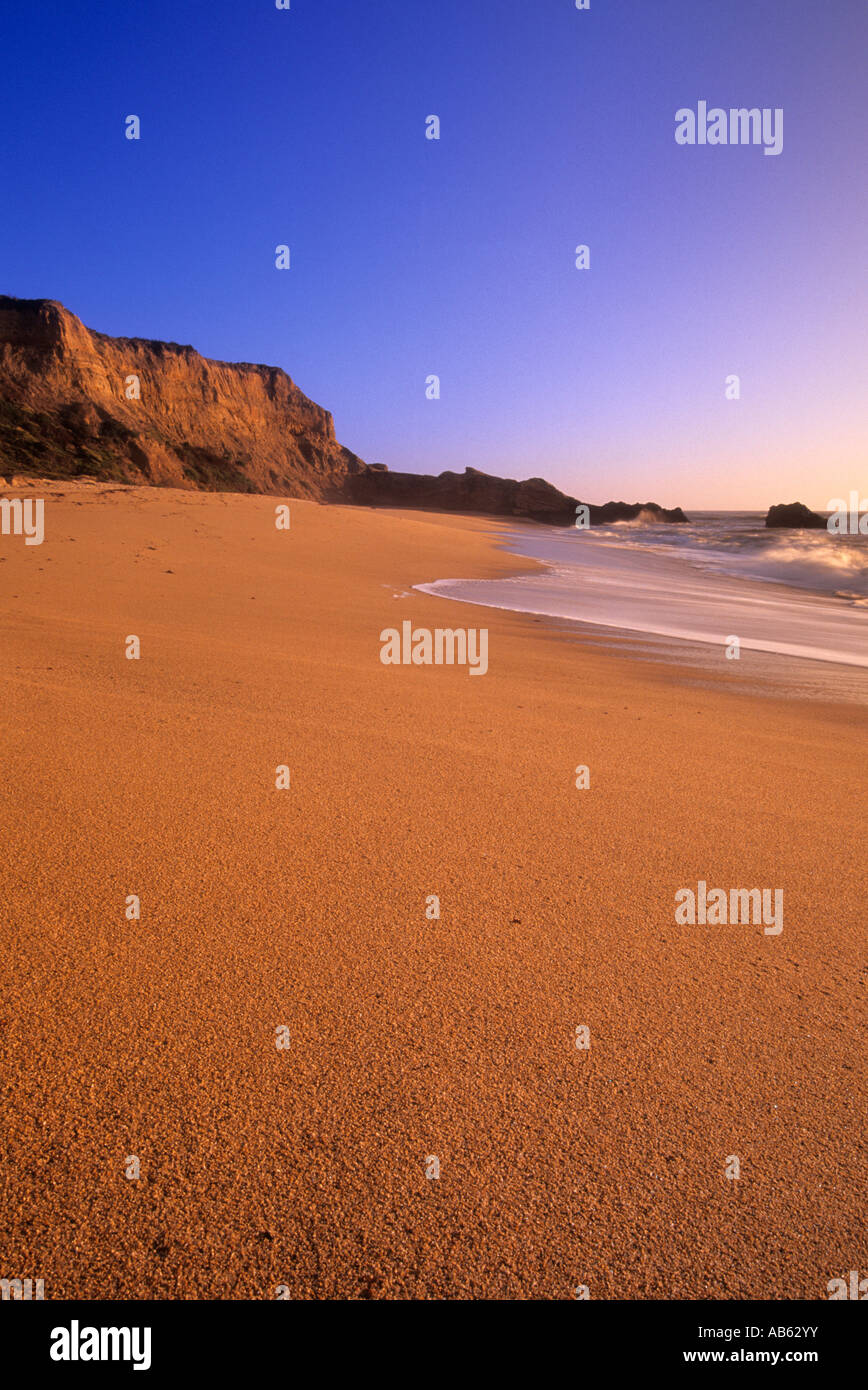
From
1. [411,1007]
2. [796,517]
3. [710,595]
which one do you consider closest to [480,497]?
[796,517]

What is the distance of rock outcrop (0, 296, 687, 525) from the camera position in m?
34.8

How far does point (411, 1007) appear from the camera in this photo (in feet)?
7.48

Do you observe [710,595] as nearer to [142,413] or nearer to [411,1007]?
[411,1007]

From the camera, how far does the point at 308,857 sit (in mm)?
3082

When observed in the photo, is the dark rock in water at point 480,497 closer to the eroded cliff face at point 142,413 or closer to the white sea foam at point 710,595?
the eroded cliff face at point 142,413

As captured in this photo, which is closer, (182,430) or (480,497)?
(182,430)

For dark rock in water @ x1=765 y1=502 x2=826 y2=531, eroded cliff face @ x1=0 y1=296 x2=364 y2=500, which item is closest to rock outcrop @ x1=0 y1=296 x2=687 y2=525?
eroded cliff face @ x1=0 y1=296 x2=364 y2=500

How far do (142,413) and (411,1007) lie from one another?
50.8 m

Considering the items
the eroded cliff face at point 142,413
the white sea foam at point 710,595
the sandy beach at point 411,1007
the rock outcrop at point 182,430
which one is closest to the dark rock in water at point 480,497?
the rock outcrop at point 182,430

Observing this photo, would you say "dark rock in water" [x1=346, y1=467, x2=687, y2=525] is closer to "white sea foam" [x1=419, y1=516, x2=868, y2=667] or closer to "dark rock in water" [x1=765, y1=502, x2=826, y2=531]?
"dark rock in water" [x1=765, y1=502, x2=826, y2=531]

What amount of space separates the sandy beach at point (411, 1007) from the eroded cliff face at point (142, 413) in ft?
94.8

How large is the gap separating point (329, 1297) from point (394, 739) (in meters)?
3.25

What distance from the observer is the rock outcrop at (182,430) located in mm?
34812
